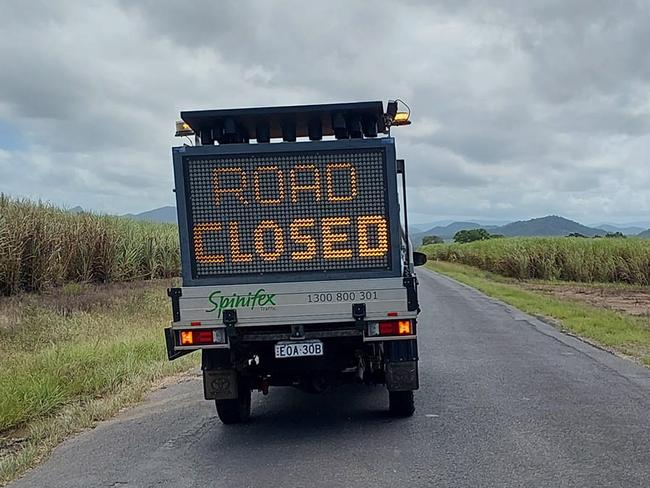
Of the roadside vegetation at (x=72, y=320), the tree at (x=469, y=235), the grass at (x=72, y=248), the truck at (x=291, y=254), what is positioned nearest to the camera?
the truck at (x=291, y=254)

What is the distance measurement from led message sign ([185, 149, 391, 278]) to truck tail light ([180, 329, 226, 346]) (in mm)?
517

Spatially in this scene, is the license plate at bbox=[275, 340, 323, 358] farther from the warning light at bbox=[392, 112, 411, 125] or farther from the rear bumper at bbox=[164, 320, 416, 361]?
the warning light at bbox=[392, 112, 411, 125]

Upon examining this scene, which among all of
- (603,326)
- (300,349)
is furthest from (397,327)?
(603,326)

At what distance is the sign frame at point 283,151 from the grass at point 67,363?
2228mm

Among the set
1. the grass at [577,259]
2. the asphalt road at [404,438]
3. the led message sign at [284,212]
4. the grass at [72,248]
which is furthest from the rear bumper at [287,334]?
the grass at [577,259]

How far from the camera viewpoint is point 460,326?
50.5ft

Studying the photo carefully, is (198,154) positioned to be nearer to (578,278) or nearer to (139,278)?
(139,278)

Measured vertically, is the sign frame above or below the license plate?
above

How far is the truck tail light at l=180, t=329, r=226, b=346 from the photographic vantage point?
6.76m

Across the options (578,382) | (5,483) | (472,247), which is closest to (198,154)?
(5,483)

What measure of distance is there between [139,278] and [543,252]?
21.2m

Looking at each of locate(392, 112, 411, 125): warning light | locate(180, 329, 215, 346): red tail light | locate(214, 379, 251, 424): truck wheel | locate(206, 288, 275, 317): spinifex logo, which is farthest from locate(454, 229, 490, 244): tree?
locate(180, 329, 215, 346): red tail light

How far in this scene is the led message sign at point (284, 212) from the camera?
691cm

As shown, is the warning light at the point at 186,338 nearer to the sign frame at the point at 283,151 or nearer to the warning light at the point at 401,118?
the sign frame at the point at 283,151
